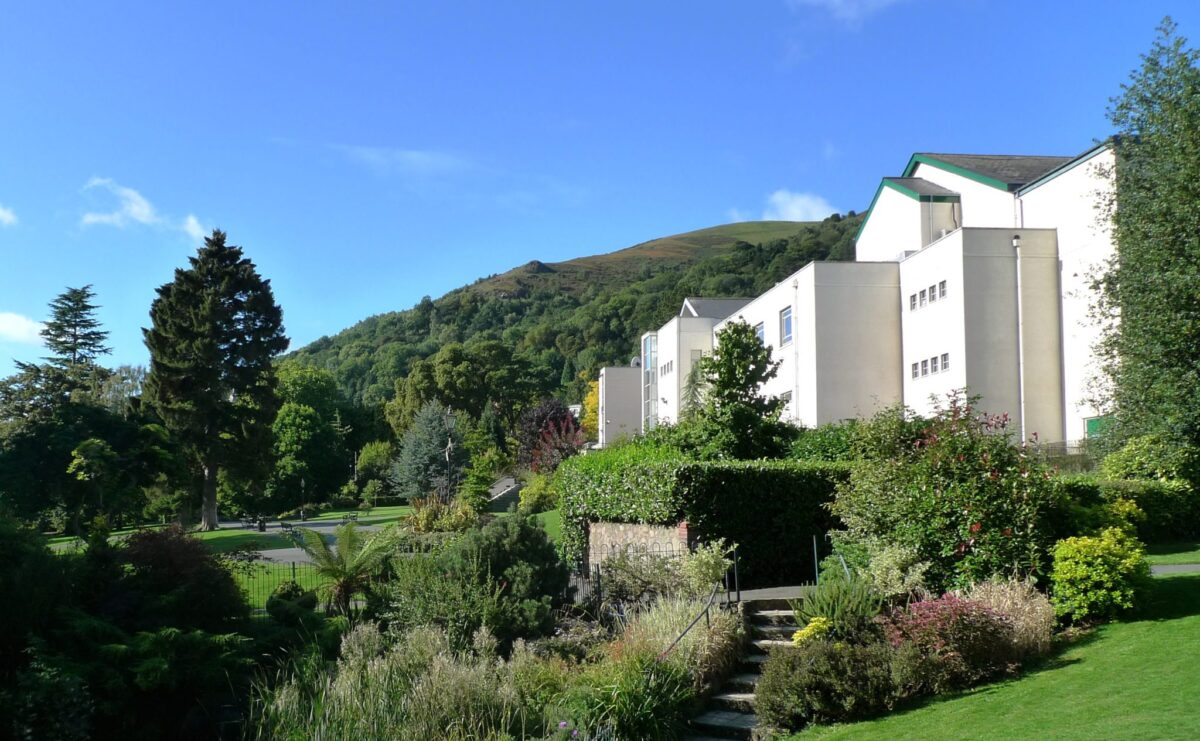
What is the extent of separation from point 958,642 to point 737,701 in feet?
8.41

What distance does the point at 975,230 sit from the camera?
29.1 meters

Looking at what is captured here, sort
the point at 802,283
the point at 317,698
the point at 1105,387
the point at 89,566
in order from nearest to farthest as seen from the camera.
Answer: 1. the point at 317,698
2. the point at 89,566
3. the point at 1105,387
4. the point at 802,283

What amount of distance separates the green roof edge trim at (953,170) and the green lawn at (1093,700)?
24277 mm

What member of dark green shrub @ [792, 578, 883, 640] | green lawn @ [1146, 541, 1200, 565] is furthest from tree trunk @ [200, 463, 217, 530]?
green lawn @ [1146, 541, 1200, 565]

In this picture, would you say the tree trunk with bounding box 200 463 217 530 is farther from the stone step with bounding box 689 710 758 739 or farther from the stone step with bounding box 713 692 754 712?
the stone step with bounding box 689 710 758 739

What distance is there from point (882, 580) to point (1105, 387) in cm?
1630

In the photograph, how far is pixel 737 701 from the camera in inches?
432

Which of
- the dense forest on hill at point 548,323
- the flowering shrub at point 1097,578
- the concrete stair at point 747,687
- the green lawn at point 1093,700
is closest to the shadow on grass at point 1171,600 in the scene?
the green lawn at point 1093,700

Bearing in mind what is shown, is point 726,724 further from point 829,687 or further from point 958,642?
point 958,642

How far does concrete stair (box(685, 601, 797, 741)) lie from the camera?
1035 cm

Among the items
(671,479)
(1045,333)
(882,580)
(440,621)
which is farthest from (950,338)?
(440,621)

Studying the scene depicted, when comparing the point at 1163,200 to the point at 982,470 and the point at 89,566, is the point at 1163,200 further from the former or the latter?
the point at 89,566

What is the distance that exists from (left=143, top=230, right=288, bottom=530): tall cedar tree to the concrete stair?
131 feet

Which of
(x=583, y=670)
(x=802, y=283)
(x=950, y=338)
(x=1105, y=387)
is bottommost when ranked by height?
(x=583, y=670)
